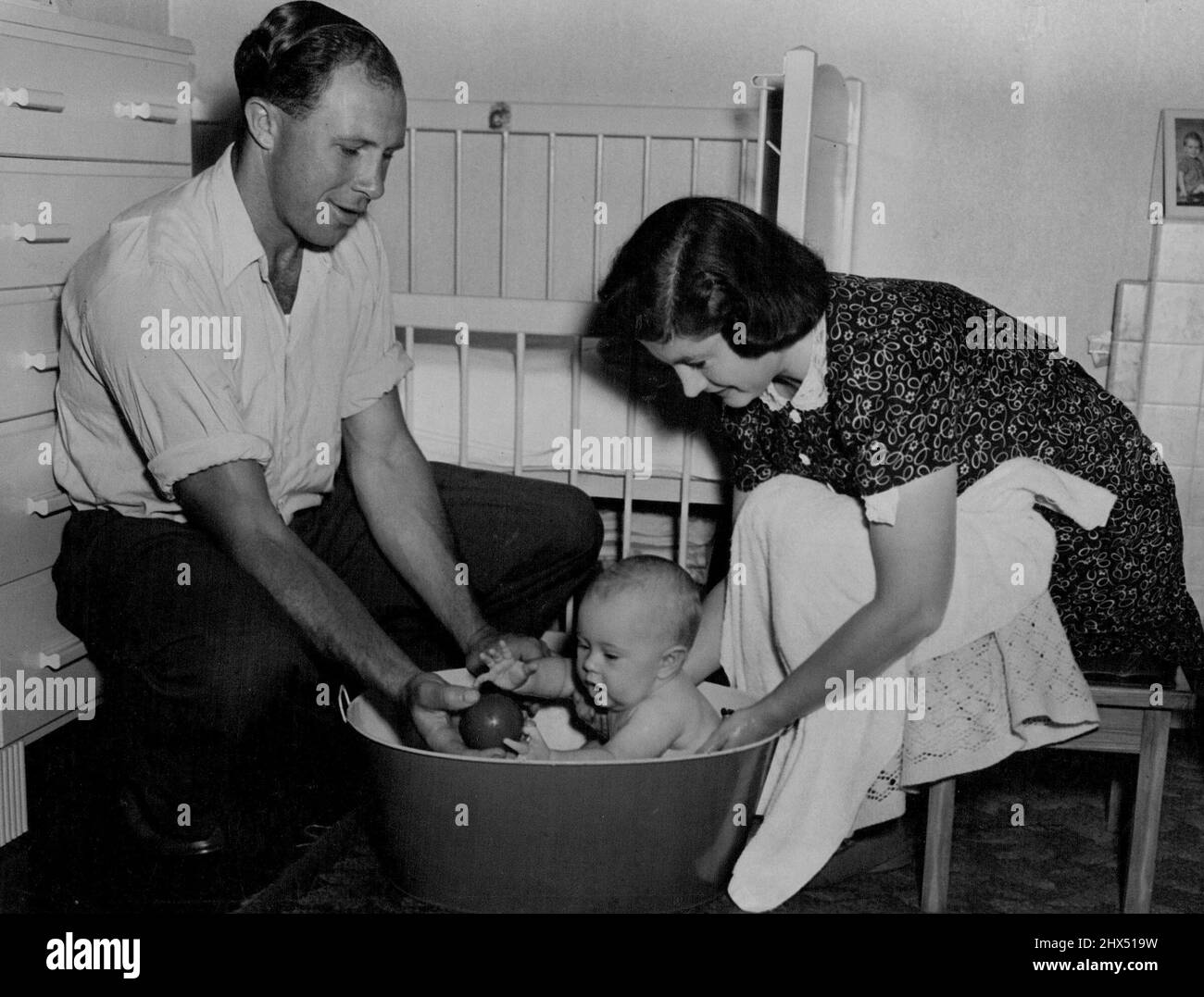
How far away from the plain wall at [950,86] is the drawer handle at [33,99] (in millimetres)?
1135

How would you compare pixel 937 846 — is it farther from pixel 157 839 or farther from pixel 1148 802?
pixel 157 839

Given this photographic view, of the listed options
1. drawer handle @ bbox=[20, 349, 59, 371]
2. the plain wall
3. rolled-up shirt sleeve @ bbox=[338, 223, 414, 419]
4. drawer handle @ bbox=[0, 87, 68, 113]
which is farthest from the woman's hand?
the plain wall

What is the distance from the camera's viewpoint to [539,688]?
5.67 feet

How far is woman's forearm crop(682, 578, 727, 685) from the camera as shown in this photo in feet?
5.82

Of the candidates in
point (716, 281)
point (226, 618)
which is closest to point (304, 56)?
point (716, 281)

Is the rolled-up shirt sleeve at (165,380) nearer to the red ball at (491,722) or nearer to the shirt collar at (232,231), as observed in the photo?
the shirt collar at (232,231)

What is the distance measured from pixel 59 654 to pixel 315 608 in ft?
1.53

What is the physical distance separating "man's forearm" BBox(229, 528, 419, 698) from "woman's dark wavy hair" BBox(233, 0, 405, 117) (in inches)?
20.7

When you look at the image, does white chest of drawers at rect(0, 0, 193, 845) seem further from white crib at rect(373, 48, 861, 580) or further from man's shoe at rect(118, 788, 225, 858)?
white crib at rect(373, 48, 861, 580)

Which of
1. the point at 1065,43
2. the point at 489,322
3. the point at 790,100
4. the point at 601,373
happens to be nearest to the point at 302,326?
the point at 489,322

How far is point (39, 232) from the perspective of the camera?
172cm

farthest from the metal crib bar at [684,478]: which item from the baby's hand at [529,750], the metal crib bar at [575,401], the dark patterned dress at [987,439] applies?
the baby's hand at [529,750]

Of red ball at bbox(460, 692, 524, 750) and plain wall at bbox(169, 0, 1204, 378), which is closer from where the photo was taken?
red ball at bbox(460, 692, 524, 750)
